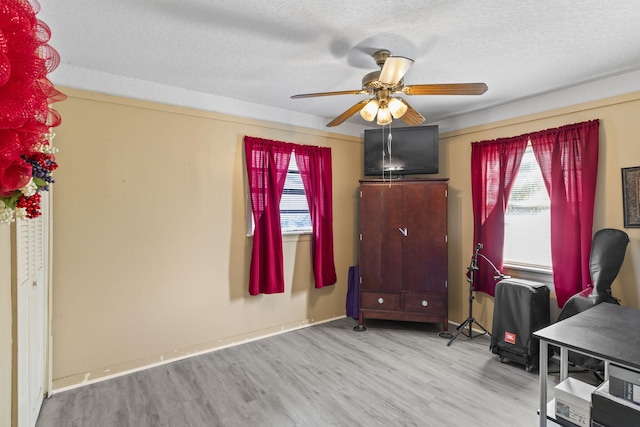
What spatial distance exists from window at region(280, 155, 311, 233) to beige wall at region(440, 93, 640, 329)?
1.79 meters

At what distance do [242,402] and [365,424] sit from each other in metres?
0.88

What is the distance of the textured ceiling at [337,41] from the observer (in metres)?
1.83

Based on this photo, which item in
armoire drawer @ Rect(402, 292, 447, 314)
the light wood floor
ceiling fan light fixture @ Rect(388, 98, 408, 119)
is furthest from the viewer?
armoire drawer @ Rect(402, 292, 447, 314)

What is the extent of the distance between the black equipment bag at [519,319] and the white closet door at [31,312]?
3413 millimetres

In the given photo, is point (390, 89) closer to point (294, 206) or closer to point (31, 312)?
point (294, 206)

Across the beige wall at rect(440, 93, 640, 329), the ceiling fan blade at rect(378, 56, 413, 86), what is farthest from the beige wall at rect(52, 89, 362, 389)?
the beige wall at rect(440, 93, 640, 329)

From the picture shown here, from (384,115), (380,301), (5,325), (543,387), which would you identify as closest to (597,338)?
(543,387)

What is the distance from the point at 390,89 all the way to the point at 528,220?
2168mm

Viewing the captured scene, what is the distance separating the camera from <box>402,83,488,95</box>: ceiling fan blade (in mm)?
2008

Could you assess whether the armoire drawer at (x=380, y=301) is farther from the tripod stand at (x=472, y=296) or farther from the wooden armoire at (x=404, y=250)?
the tripod stand at (x=472, y=296)

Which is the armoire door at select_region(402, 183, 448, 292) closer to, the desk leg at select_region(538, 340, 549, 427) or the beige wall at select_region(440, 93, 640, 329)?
the beige wall at select_region(440, 93, 640, 329)

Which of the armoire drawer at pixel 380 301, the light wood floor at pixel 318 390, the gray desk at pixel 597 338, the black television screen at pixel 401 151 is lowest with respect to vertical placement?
the light wood floor at pixel 318 390

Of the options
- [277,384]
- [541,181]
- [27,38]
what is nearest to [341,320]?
[277,384]

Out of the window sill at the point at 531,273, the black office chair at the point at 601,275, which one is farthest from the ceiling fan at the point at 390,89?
the window sill at the point at 531,273
